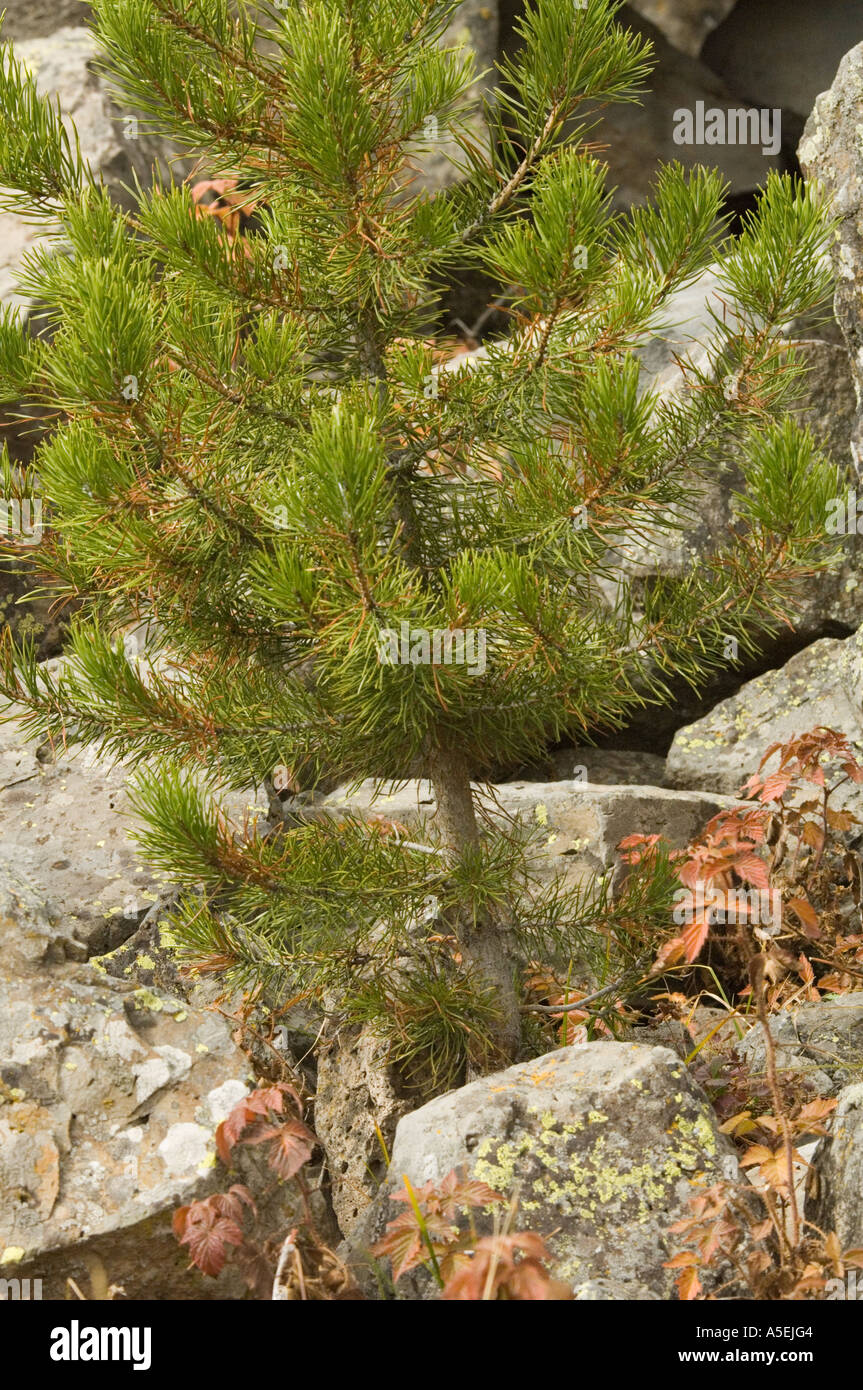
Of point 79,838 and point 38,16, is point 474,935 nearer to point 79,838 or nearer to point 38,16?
point 79,838

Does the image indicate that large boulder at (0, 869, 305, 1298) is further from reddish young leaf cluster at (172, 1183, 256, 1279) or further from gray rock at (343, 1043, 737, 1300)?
gray rock at (343, 1043, 737, 1300)

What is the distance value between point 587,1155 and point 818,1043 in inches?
45.0

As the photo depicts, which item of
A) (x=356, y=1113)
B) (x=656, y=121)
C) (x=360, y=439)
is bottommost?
(x=356, y=1113)

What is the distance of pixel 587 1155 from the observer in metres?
Result: 2.81

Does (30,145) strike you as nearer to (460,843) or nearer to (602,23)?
(602,23)

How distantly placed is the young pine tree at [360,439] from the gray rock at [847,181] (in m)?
1.54

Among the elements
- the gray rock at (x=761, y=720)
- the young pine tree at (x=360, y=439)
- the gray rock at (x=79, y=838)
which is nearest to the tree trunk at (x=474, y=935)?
the young pine tree at (x=360, y=439)

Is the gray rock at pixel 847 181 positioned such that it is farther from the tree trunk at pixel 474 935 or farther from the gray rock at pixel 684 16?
the gray rock at pixel 684 16

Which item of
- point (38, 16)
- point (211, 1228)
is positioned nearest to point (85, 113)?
point (38, 16)

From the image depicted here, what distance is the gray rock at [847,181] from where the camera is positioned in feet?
14.4

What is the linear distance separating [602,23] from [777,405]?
Answer: 41.1 inches

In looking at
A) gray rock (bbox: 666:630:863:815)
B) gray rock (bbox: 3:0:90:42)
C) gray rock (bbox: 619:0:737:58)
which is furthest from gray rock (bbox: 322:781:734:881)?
gray rock (bbox: 3:0:90:42)

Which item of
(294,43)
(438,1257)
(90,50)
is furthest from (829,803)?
(90,50)

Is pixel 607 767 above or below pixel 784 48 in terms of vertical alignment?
below
